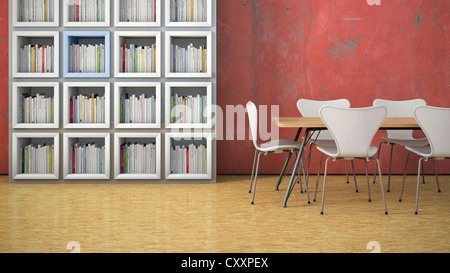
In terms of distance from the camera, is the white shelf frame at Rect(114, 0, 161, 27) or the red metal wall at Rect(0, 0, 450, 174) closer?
the white shelf frame at Rect(114, 0, 161, 27)

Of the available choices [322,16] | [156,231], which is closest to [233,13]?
[322,16]

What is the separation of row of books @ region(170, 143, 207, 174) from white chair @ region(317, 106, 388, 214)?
1.84 m

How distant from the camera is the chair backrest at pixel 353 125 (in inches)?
145

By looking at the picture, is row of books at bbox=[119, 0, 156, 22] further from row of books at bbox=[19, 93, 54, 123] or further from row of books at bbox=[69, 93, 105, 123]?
row of books at bbox=[19, 93, 54, 123]

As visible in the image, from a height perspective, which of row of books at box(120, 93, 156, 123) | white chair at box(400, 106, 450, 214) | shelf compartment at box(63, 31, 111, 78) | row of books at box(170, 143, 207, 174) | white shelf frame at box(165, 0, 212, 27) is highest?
white shelf frame at box(165, 0, 212, 27)

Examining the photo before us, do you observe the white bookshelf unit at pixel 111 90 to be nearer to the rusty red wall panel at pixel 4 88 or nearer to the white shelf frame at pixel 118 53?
the white shelf frame at pixel 118 53

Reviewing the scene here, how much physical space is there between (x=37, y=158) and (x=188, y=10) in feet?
7.39

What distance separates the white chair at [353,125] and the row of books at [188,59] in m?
1.97

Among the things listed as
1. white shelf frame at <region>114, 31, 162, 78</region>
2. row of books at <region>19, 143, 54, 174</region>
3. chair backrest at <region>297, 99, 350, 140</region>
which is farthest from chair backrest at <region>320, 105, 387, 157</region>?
row of books at <region>19, 143, 54, 174</region>

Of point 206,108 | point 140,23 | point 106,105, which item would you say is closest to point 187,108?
point 206,108

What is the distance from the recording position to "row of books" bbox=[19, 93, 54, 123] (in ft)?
17.3

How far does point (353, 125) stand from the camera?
372 centimetres

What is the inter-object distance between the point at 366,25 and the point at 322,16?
1.72ft
